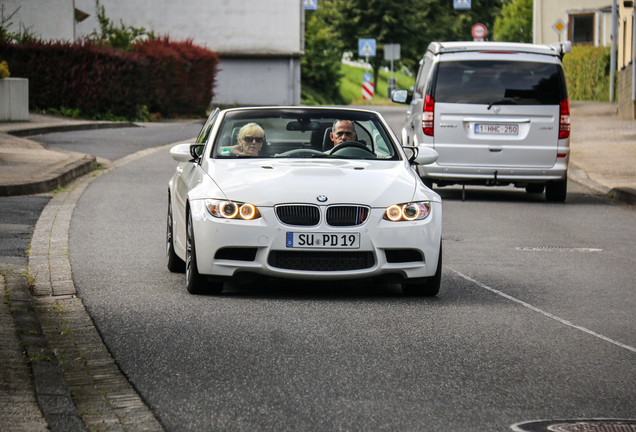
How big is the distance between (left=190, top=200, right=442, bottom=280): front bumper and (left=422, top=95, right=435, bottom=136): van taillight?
719cm

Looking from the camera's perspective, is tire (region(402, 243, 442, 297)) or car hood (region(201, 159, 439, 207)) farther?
tire (region(402, 243, 442, 297))

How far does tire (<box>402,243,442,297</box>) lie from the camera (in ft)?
25.0

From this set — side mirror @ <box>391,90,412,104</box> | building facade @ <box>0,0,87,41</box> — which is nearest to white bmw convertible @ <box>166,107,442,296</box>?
side mirror @ <box>391,90,412,104</box>

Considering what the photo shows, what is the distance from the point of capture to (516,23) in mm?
74625

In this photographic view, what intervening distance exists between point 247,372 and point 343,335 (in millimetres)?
1060

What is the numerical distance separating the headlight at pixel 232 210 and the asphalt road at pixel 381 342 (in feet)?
1.91

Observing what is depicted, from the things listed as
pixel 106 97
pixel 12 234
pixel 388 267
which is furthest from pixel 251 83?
pixel 388 267

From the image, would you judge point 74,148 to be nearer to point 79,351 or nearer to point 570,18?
point 79,351

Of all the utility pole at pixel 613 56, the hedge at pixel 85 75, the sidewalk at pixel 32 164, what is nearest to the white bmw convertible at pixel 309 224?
the sidewalk at pixel 32 164

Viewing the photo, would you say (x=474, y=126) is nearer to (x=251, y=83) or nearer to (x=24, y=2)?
(x=24, y=2)

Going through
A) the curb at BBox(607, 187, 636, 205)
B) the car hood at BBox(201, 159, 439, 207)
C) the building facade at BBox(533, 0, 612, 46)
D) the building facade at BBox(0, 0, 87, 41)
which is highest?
the building facade at BBox(533, 0, 612, 46)

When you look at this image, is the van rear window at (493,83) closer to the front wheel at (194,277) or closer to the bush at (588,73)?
the front wheel at (194,277)

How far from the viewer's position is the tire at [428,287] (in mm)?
7605

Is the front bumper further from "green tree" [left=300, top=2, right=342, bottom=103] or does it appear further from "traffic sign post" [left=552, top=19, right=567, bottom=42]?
"green tree" [left=300, top=2, right=342, bottom=103]
